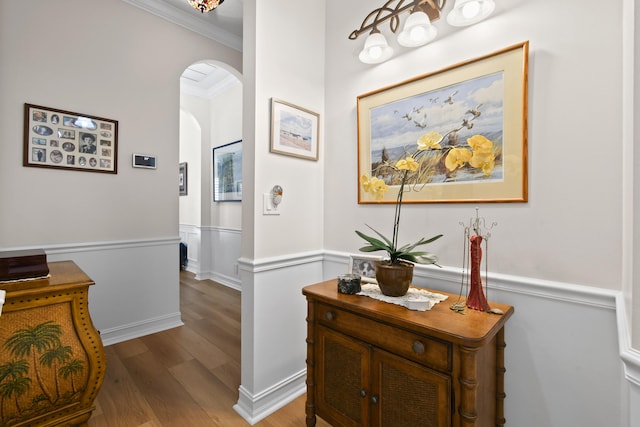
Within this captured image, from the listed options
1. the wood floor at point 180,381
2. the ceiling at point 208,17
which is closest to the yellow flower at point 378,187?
the wood floor at point 180,381

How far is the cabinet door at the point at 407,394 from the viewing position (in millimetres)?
973

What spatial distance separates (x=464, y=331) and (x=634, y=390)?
1.26 ft

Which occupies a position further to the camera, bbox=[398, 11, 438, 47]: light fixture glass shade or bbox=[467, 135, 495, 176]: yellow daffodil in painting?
bbox=[398, 11, 438, 47]: light fixture glass shade

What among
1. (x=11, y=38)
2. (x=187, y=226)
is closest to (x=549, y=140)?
(x=11, y=38)

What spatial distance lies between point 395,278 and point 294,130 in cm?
111

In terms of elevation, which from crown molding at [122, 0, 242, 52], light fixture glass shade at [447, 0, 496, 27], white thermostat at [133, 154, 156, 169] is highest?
crown molding at [122, 0, 242, 52]

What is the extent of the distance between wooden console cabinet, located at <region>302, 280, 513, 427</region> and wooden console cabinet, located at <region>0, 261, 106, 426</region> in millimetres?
1195

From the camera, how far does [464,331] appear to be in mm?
923

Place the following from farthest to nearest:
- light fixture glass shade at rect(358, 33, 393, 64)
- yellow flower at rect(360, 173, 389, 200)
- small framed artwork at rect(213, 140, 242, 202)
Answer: small framed artwork at rect(213, 140, 242, 202) < light fixture glass shade at rect(358, 33, 393, 64) < yellow flower at rect(360, 173, 389, 200)

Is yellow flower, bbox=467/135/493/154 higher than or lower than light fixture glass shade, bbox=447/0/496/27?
lower

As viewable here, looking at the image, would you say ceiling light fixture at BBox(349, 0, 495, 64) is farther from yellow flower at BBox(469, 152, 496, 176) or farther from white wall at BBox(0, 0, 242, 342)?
white wall at BBox(0, 0, 242, 342)

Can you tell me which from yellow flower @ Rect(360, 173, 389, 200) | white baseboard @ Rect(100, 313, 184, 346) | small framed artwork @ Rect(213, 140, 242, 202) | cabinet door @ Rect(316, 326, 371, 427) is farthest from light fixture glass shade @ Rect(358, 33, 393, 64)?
white baseboard @ Rect(100, 313, 184, 346)

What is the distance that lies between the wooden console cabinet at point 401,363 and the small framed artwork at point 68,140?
223 centimetres

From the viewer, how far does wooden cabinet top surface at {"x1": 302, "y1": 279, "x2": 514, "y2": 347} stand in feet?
3.00
